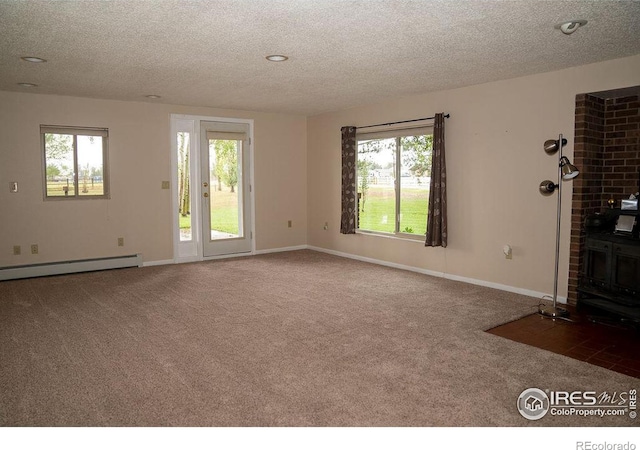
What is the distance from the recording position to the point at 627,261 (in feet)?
12.8

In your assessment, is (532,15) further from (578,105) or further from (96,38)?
(96,38)

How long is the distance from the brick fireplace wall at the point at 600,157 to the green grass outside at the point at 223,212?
4.87 meters

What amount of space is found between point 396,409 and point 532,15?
8.76 ft

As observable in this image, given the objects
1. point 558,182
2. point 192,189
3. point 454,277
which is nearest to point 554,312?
point 558,182

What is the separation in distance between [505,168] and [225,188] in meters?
4.20

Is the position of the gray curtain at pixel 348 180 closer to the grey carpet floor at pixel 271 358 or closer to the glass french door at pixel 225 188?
the glass french door at pixel 225 188

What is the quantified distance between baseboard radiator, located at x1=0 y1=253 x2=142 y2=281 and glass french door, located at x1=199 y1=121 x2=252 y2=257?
1.15 metres

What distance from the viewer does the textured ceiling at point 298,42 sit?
9.75 feet

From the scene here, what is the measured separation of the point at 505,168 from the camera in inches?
201

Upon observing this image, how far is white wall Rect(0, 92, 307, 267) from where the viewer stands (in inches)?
227

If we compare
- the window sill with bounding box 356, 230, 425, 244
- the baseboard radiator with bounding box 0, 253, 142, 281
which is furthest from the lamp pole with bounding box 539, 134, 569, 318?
the baseboard radiator with bounding box 0, 253, 142, 281

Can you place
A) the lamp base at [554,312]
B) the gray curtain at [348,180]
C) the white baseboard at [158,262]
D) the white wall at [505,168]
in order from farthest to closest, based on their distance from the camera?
the gray curtain at [348,180]
the white baseboard at [158,262]
the white wall at [505,168]
the lamp base at [554,312]

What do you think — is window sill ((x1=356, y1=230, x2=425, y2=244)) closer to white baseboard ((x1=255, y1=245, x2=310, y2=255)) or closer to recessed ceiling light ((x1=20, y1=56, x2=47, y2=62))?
white baseboard ((x1=255, y1=245, x2=310, y2=255))

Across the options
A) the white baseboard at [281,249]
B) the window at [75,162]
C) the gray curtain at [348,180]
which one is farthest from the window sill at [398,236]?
the window at [75,162]
